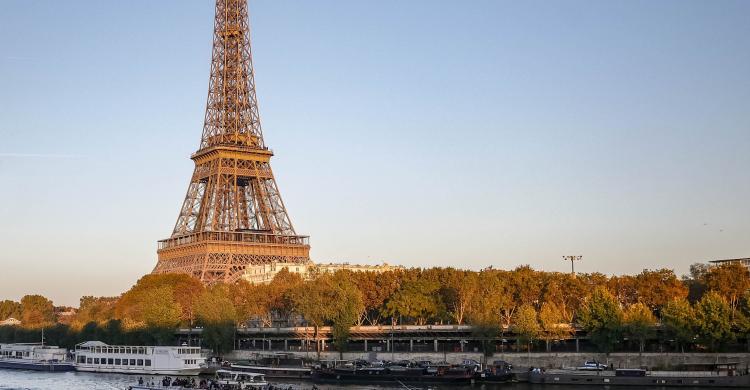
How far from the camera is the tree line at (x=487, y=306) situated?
3280 inches

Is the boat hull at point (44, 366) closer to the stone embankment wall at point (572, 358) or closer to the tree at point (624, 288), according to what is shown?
the stone embankment wall at point (572, 358)

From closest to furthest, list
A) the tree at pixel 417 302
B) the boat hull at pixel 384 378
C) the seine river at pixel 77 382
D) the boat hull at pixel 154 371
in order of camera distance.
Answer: the seine river at pixel 77 382, the boat hull at pixel 384 378, the boat hull at pixel 154 371, the tree at pixel 417 302

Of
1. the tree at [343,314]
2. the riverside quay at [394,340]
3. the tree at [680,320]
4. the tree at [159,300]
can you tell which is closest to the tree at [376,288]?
the riverside quay at [394,340]

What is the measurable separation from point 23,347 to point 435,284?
2093 inches

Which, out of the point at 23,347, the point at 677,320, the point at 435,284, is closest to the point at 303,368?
the point at 435,284

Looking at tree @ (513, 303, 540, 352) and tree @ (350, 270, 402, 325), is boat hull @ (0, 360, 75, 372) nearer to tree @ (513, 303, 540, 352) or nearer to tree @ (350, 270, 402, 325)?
tree @ (350, 270, 402, 325)

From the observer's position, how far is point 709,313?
262ft

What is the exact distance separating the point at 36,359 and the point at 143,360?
64.3ft

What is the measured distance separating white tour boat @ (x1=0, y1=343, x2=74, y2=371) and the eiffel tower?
31718 millimetres

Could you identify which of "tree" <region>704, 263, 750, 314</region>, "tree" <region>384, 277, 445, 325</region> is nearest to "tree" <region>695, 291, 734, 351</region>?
"tree" <region>704, 263, 750, 314</region>

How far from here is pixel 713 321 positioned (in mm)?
79312

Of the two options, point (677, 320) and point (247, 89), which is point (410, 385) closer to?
point (677, 320)

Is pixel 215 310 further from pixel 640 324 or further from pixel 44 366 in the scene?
pixel 640 324

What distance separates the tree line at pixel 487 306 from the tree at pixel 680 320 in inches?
3.6
